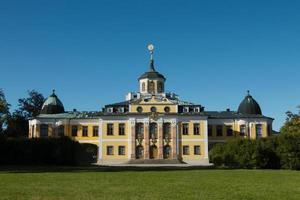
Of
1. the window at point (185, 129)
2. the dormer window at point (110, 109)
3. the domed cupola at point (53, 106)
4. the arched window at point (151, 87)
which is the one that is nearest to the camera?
the window at point (185, 129)

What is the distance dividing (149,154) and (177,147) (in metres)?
4.21

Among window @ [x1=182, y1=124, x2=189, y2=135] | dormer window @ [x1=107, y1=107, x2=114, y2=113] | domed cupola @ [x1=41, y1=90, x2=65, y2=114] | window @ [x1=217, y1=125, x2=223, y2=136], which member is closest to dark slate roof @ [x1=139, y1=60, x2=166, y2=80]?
dormer window @ [x1=107, y1=107, x2=114, y2=113]

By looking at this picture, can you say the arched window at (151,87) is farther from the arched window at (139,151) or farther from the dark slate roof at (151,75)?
the arched window at (139,151)

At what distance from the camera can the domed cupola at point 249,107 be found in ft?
232

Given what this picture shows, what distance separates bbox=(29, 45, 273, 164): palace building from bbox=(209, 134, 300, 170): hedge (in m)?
18.8

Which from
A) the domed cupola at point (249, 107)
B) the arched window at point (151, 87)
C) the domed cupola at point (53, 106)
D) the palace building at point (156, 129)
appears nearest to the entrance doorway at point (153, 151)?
the palace building at point (156, 129)

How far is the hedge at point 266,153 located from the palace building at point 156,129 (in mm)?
18810

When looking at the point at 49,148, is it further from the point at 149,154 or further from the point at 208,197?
the point at 208,197

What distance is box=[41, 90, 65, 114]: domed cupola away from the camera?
7238 centimetres

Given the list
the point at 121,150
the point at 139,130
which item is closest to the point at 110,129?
the point at 121,150

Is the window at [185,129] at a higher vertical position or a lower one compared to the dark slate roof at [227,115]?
lower

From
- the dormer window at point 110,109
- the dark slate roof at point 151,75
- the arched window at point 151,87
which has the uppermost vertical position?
the dark slate roof at point 151,75

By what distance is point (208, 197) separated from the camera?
15.1 meters

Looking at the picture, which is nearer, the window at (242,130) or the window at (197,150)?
the window at (197,150)
